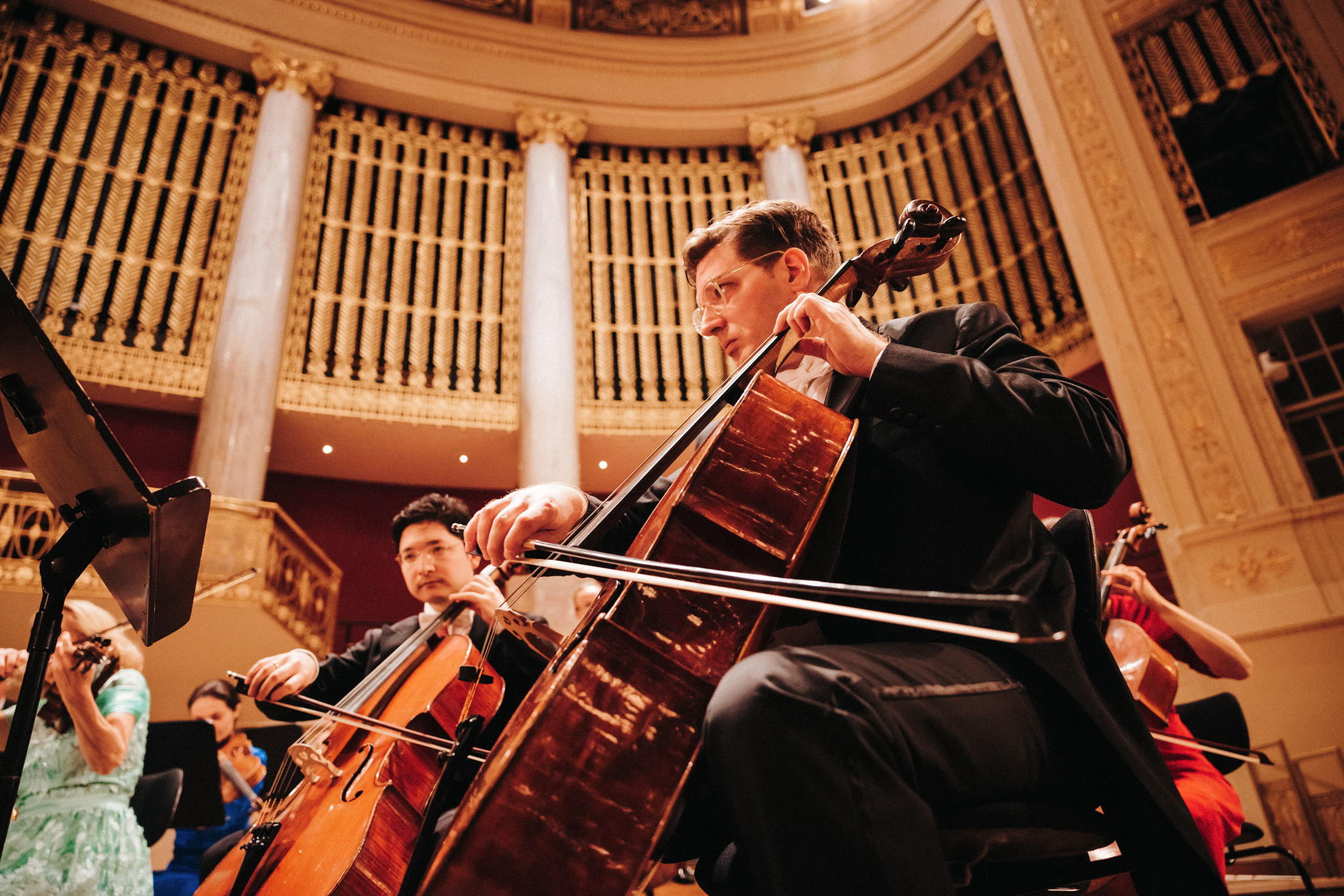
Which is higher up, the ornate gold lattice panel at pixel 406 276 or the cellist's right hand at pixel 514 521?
the ornate gold lattice panel at pixel 406 276

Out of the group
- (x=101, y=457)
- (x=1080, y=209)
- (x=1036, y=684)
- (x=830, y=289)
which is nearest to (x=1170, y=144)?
(x=1080, y=209)

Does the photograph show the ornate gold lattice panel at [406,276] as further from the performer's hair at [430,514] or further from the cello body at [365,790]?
the cello body at [365,790]

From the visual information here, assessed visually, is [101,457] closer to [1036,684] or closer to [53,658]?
[1036,684]

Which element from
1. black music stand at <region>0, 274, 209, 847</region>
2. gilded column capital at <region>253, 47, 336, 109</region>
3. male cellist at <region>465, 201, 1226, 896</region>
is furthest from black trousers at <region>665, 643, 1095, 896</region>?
gilded column capital at <region>253, 47, 336, 109</region>

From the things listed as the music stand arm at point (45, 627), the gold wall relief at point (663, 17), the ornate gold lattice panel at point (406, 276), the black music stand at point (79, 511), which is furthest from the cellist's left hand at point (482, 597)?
the gold wall relief at point (663, 17)

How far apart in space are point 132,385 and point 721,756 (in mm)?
7933

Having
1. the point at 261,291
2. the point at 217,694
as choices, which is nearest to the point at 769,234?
the point at 217,694

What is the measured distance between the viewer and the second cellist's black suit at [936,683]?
71cm

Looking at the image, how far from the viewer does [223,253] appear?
299 inches

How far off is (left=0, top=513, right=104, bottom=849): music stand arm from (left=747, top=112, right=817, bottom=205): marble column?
315 inches

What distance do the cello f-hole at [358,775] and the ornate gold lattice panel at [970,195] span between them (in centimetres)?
659

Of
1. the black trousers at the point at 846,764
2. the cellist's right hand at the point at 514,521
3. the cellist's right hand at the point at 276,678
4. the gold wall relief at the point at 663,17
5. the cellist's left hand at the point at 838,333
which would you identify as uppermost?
the gold wall relief at the point at 663,17

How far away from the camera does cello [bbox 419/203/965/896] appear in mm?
723

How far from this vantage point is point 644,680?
0.83 metres
